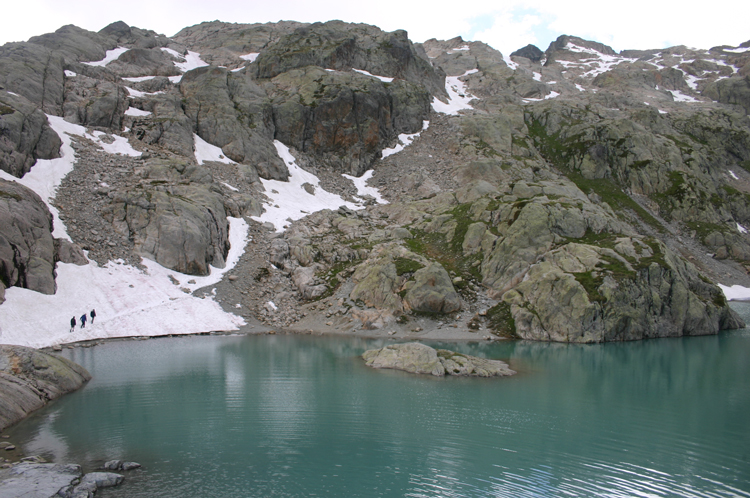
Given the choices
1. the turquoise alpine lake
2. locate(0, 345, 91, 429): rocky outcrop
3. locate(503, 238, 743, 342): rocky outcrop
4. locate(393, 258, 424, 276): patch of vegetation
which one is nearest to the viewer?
the turquoise alpine lake

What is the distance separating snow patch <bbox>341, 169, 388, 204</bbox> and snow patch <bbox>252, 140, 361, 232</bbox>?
633 centimetres

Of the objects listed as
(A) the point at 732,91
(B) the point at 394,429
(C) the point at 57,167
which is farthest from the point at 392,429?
(A) the point at 732,91

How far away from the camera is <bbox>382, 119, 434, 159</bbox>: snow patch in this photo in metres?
104

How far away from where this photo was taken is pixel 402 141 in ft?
353

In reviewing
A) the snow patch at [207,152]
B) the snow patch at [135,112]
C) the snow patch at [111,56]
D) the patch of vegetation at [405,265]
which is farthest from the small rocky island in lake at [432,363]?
the snow patch at [111,56]

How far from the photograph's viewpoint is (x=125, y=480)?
1570 cm

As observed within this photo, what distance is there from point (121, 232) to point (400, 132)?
242 feet

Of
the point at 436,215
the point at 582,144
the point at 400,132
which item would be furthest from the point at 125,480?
the point at 582,144

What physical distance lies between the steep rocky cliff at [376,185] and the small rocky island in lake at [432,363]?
17407mm

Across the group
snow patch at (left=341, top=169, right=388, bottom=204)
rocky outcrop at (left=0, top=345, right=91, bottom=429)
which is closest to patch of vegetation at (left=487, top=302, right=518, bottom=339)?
snow patch at (left=341, top=169, right=388, bottom=204)

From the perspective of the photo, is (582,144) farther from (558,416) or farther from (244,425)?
(244,425)

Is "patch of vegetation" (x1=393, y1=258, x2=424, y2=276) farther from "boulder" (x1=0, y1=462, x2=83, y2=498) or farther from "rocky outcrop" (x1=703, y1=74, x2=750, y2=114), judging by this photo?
"rocky outcrop" (x1=703, y1=74, x2=750, y2=114)

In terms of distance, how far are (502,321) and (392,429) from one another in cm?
3586

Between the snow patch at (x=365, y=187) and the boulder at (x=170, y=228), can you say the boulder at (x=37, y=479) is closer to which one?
the boulder at (x=170, y=228)
